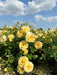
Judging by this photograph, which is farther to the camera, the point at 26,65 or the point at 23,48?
Result: the point at 23,48

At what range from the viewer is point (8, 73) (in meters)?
2.52

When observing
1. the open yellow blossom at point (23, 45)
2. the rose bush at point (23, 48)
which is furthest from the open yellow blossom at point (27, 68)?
the open yellow blossom at point (23, 45)

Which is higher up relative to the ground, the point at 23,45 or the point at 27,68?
the point at 23,45

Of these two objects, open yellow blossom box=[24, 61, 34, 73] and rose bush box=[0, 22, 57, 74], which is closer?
open yellow blossom box=[24, 61, 34, 73]

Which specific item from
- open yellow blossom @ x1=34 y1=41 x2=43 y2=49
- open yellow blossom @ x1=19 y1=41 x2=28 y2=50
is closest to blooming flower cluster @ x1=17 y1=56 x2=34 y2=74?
open yellow blossom @ x1=19 y1=41 x2=28 y2=50

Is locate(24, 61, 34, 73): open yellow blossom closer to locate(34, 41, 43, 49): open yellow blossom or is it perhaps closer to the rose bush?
the rose bush

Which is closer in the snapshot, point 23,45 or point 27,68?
point 27,68

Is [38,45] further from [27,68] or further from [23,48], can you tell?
[27,68]

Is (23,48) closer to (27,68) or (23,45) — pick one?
(23,45)

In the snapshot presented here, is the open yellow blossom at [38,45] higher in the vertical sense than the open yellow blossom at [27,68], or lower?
higher

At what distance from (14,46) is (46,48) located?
24.9 inches

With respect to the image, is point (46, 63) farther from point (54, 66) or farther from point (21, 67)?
point (21, 67)

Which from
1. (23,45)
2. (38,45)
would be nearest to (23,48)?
(23,45)

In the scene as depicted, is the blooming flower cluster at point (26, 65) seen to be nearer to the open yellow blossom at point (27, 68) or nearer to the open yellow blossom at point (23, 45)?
the open yellow blossom at point (27, 68)
